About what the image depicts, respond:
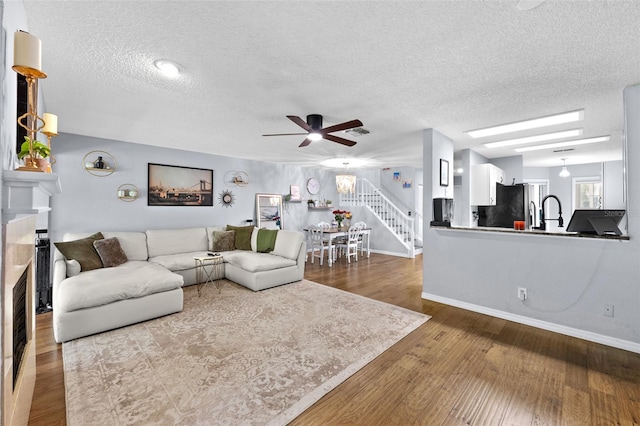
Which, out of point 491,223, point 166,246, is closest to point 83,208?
point 166,246

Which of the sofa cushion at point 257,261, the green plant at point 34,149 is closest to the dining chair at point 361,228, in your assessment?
the sofa cushion at point 257,261

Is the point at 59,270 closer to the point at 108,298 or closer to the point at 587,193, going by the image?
the point at 108,298

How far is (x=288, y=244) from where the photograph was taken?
489cm

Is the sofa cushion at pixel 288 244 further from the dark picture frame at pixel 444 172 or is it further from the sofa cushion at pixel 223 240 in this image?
the dark picture frame at pixel 444 172

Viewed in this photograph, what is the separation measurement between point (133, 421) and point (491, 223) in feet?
14.1

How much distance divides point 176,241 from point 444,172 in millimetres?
4675

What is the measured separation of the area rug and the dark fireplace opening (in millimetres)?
479

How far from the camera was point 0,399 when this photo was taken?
43.9 inches

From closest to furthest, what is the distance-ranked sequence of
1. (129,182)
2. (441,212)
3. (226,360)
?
(226,360), (441,212), (129,182)

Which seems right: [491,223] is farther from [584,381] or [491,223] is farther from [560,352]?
[584,381]

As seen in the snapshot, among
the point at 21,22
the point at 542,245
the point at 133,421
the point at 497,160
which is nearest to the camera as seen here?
the point at 21,22

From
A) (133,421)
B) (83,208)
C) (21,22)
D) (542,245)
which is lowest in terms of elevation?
(133,421)

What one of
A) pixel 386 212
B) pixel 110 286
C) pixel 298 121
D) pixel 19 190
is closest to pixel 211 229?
pixel 110 286

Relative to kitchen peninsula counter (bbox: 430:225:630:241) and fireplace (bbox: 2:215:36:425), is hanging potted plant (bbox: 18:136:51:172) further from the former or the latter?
kitchen peninsula counter (bbox: 430:225:630:241)
